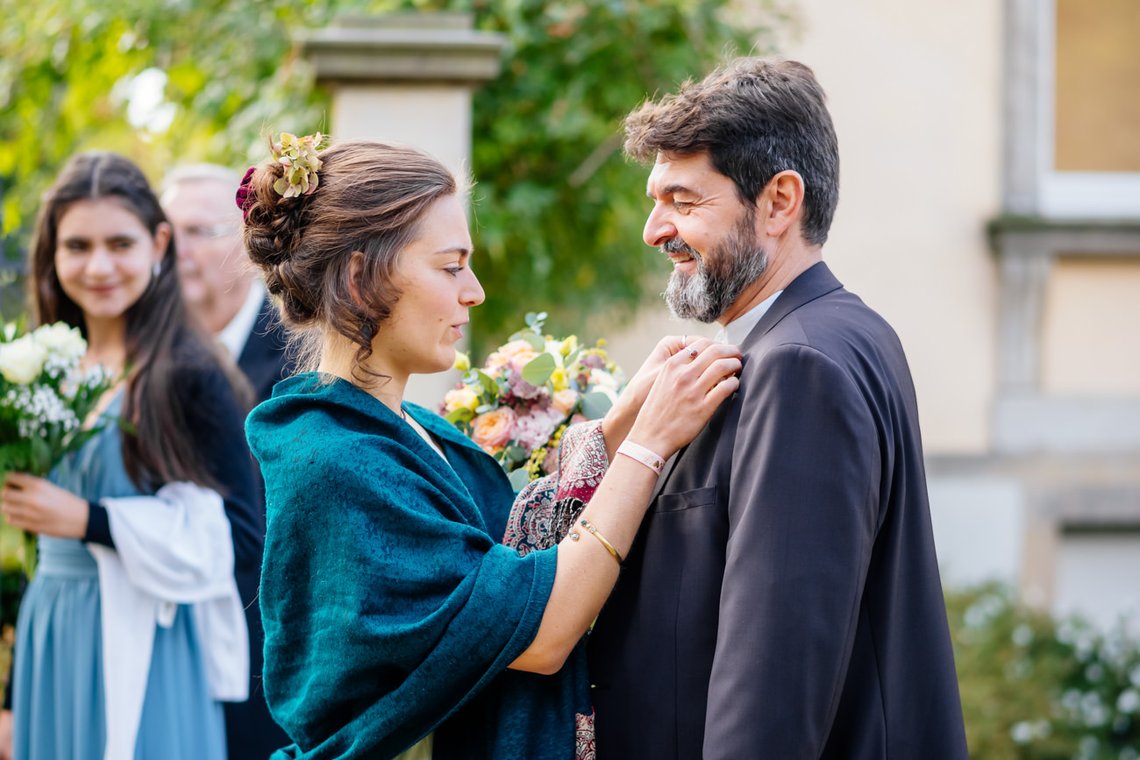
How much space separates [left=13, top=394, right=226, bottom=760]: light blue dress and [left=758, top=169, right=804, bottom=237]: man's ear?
214 centimetres

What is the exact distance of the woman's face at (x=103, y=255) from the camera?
387cm

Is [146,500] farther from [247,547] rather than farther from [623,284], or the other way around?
[623,284]

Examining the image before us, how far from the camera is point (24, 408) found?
139 inches

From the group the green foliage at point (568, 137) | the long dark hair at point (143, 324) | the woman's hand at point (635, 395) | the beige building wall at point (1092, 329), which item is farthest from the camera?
the beige building wall at point (1092, 329)

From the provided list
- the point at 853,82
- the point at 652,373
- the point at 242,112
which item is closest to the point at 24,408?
the point at 652,373

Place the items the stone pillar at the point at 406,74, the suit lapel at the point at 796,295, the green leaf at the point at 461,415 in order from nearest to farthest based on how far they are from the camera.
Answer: the suit lapel at the point at 796,295
the green leaf at the point at 461,415
the stone pillar at the point at 406,74

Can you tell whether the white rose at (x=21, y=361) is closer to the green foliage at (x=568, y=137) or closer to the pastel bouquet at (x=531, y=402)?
the pastel bouquet at (x=531, y=402)

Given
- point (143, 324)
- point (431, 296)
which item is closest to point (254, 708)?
point (143, 324)

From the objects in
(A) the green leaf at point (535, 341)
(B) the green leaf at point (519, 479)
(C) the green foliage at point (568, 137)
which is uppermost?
(C) the green foliage at point (568, 137)

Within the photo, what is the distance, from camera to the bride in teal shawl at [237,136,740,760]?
221cm

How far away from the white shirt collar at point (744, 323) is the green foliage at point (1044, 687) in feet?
13.8

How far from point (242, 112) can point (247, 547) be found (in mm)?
2807

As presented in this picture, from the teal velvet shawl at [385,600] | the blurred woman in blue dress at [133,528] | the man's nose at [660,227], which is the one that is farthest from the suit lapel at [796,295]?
the blurred woman in blue dress at [133,528]

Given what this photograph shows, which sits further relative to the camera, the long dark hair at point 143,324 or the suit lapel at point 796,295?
the long dark hair at point 143,324
